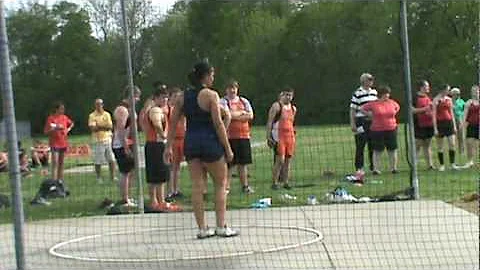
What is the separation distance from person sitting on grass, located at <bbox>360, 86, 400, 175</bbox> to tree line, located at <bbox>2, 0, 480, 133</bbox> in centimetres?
33

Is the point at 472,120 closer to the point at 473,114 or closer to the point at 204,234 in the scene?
the point at 473,114

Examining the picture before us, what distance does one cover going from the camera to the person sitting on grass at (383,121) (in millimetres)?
14023

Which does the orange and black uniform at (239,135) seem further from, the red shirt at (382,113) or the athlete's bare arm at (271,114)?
the red shirt at (382,113)

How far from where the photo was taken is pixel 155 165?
10.8 meters

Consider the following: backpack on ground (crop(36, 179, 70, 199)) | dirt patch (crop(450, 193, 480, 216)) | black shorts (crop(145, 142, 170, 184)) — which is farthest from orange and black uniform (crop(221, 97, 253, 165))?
dirt patch (crop(450, 193, 480, 216))

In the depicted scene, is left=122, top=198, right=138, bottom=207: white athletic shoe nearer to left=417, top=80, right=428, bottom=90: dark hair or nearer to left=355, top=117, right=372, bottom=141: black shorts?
left=355, top=117, right=372, bottom=141: black shorts

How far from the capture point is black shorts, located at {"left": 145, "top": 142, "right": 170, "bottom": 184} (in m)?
10.8

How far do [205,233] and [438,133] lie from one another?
26.1ft

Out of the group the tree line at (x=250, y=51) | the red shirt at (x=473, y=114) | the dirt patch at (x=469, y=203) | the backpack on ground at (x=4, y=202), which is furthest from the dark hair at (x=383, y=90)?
the backpack on ground at (x=4, y=202)

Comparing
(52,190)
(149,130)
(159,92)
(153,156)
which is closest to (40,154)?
(52,190)

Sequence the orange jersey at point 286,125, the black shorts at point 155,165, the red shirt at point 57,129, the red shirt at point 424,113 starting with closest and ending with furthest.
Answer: the black shorts at point 155,165, the orange jersey at point 286,125, the red shirt at point 57,129, the red shirt at point 424,113

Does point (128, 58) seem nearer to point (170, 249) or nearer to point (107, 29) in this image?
point (107, 29)

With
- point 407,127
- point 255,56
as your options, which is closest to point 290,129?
point 407,127

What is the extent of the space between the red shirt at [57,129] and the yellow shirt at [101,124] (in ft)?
1.59
